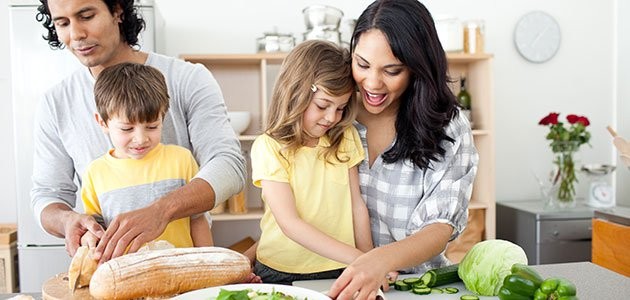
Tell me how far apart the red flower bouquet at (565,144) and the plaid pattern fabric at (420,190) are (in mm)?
2243

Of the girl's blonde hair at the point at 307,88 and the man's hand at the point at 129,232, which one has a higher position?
the girl's blonde hair at the point at 307,88

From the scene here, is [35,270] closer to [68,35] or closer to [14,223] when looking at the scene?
[14,223]

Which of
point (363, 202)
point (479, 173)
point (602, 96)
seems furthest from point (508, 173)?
point (363, 202)

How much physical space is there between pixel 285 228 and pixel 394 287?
333mm

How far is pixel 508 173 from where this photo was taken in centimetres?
413

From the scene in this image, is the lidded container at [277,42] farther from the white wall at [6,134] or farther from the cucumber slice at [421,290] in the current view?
the cucumber slice at [421,290]

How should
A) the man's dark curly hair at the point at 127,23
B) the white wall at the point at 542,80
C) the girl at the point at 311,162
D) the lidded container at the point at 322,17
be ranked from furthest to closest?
the white wall at the point at 542,80
the lidded container at the point at 322,17
the man's dark curly hair at the point at 127,23
the girl at the point at 311,162

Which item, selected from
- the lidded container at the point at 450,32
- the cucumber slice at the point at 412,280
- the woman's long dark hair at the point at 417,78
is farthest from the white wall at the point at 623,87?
the cucumber slice at the point at 412,280

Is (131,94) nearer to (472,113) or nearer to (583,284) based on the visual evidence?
(583,284)

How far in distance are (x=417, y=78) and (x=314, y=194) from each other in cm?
42

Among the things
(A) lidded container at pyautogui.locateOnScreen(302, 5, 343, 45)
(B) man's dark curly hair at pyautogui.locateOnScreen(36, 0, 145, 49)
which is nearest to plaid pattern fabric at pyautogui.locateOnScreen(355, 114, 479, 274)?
(B) man's dark curly hair at pyautogui.locateOnScreen(36, 0, 145, 49)

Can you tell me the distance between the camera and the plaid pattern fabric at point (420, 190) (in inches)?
60.3

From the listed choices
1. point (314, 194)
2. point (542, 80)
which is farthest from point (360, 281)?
point (542, 80)

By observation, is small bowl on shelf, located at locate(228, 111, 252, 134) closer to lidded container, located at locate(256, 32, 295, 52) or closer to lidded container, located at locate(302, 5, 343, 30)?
lidded container, located at locate(256, 32, 295, 52)
